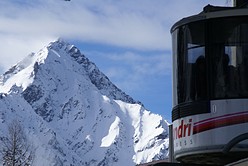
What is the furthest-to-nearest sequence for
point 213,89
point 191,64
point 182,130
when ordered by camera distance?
point 191,64 → point 182,130 → point 213,89

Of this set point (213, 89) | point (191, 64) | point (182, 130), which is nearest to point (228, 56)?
point (213, 89)

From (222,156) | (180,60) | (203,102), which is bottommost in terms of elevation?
(222,156)

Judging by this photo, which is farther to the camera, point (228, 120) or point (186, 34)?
point (186, 34)

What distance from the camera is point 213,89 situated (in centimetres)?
980

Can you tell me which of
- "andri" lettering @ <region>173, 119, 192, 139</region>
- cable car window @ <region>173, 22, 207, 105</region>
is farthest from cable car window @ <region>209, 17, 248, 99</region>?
"andri" lettering @ <region>173, 119, 192, 139</region>

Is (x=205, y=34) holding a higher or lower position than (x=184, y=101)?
higher

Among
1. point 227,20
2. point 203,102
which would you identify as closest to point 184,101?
point 203,102

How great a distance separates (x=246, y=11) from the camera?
32.4 ft

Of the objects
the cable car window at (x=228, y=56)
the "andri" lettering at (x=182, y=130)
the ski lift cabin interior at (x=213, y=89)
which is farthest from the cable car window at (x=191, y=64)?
the "andri" lettering at (x=182, y=130)

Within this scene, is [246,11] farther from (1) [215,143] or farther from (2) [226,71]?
(1) [215,143]

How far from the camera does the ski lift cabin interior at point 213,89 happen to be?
9461 millimetres

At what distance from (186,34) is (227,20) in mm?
634

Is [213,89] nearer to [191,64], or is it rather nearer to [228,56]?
[228,56]

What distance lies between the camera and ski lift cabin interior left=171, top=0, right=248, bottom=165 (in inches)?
372
